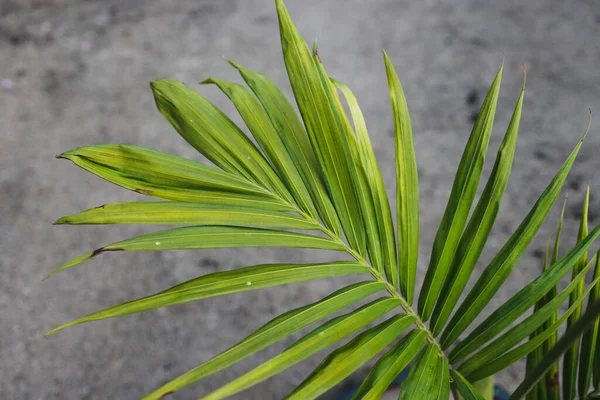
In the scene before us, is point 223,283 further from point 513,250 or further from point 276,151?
point 513,250

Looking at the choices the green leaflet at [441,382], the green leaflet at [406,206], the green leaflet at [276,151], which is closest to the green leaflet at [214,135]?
the green leaflet at [276,151]

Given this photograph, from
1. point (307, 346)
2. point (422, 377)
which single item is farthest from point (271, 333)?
point (422, 377)

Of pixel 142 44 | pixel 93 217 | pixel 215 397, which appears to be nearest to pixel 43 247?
pixel 142 44

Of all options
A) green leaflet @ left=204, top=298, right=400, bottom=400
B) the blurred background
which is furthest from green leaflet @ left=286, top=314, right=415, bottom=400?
the blurred background

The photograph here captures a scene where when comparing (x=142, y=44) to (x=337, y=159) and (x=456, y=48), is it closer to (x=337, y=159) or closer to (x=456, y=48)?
(x=456, y=48)

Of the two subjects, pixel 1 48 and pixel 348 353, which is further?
pixel 1 48

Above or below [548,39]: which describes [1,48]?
above

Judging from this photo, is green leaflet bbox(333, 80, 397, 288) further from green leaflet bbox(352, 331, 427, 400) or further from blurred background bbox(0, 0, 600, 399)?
blurred background bbox(0, 0, 600, 399)
